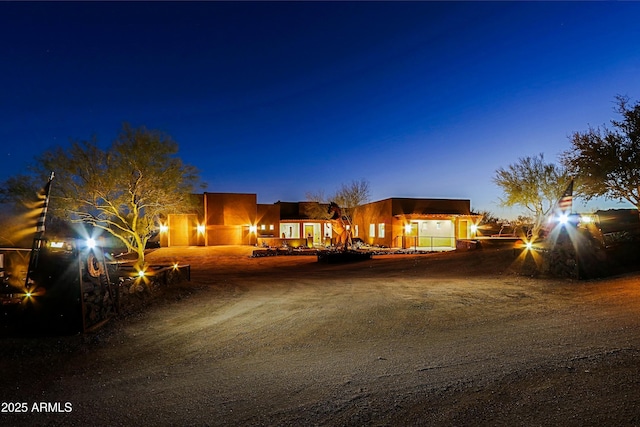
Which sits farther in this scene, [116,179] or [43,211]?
[116,179]

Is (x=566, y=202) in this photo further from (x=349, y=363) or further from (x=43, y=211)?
(x=43, y=211)

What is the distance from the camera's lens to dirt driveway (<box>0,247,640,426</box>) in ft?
14.3

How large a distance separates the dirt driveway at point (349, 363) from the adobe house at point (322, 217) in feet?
77.0

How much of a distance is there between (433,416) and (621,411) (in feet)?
5.74

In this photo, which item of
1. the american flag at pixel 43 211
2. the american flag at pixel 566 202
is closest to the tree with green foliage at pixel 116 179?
the american flag at pixel 43 211

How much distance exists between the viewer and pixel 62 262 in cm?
839

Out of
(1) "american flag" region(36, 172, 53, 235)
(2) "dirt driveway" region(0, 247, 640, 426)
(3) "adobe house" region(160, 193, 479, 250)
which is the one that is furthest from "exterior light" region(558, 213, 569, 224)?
(3) "adobe house" region(160, 193, 479, 250)

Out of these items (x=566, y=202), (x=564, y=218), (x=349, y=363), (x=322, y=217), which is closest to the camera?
(x=349, y=363)

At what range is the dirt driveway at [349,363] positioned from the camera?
4359 millimetres

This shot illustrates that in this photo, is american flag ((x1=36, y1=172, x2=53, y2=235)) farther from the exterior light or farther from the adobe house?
the adobe house

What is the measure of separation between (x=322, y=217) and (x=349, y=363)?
36183 millimetres

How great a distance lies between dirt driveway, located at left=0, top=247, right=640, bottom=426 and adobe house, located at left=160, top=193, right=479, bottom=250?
924 inches

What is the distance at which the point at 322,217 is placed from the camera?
42125mm

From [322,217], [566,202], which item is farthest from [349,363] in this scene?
[322,217]
